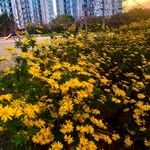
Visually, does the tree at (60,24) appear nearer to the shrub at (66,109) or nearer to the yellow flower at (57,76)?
the shrub at (66,109)

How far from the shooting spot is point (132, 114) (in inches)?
123

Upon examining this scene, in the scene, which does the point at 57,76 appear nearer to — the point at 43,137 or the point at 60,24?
the point at 43,137

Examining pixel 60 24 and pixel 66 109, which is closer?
pixel 66 109

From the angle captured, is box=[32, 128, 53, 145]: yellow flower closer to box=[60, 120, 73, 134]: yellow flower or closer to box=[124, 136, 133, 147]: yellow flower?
box=[60, 120, 73, 134]: yellow flower

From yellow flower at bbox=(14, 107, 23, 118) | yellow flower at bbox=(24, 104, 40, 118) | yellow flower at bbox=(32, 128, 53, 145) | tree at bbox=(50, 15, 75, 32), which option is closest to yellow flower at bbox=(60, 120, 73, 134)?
yellow flower at bbox=(32, 128, 53, 145)

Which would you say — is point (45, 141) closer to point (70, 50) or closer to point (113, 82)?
point (113, 82)

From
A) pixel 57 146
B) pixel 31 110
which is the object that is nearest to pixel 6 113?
pixel 31 110

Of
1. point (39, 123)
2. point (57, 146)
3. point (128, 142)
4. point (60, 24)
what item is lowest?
point (60, 24)

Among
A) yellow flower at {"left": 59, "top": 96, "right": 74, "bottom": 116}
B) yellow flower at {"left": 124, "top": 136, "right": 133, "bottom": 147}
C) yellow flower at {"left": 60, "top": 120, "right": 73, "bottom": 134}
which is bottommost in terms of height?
yellow flower at {"left": 124, "top": 136, "right": 133, "bottom": 147}

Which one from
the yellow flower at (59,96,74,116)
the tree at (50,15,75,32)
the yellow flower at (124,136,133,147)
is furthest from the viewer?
the tree at (50,15,75,32)

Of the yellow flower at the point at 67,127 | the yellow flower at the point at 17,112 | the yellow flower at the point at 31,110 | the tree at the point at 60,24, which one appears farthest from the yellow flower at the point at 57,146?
the tree at the point at 60,24

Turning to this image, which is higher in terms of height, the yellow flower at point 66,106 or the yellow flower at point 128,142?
the yellow flower at point 66,106

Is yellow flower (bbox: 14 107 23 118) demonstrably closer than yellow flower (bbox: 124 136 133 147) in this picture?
Yes

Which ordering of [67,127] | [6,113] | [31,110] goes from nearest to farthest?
[6,113] → [31,110] → [67,127]
